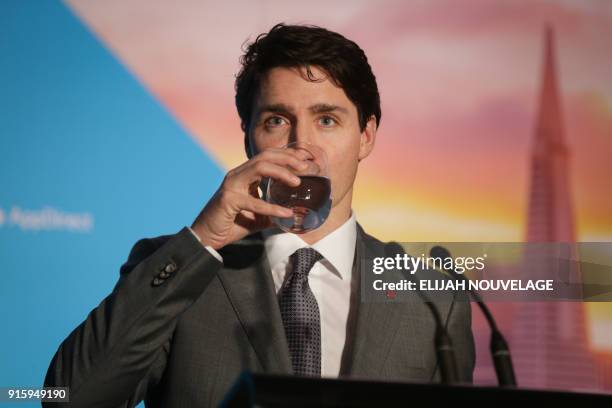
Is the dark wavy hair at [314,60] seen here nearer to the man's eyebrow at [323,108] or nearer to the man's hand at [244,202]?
the man's eyebrow at [323,108]

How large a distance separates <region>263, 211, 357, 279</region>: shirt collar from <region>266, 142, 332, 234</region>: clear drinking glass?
1.57 feet

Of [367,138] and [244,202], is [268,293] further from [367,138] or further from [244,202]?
[367,138]

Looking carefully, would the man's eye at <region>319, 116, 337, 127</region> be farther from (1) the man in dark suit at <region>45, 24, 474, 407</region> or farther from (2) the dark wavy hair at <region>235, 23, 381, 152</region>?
(2) the dark wavy hair at <region>235, 23, 381, 152</region>

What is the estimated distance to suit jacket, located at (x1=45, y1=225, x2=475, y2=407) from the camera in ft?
6.36

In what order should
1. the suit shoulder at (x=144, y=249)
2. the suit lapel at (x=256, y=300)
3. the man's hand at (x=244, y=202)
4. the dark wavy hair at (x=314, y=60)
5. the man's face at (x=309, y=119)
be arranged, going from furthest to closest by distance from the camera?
1. the dark wavy hair at (x=314, y=60)
2. the man's face at (x=309, y=119)
3. the suit shoulder at (x=144, y=249)
4. the suit lapel at (x=256, y=300)
5. the man's hand at (x=244, y=202)

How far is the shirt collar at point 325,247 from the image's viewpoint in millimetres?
2357

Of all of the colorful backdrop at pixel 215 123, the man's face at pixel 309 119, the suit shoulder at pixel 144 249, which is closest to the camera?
the suit shoulder at pixel 144 249

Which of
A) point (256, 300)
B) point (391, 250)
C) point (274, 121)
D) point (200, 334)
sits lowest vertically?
point (200, 334)

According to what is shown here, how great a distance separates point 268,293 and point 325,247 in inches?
10.3

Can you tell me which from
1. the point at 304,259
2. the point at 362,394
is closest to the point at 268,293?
the point at 304,259

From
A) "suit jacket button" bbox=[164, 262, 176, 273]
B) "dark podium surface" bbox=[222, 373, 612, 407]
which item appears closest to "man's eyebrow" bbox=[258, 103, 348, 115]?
"suit jacket button" bbox=[164, 262, 176, 273]

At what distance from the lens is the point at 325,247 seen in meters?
2.37

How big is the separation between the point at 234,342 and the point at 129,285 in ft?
1.18

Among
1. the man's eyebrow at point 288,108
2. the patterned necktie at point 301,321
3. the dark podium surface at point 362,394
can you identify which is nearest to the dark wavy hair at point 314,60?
the man's eyebrow at point 288,108
